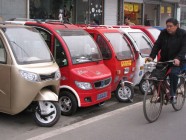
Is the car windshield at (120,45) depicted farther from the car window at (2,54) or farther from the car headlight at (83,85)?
the car window at (2,54)

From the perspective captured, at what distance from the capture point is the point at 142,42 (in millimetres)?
9852

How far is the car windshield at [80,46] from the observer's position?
7223mm

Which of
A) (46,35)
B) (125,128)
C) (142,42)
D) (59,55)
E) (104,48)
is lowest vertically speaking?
(125,128)

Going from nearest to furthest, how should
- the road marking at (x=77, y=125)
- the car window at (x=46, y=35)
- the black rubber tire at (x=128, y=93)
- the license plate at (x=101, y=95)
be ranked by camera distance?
the road marking at (x=77, y=125) → the license plate at (x=101, y=95) → the car window at (x=46, y=35) → the black rubber tire at (x=128, y=93)

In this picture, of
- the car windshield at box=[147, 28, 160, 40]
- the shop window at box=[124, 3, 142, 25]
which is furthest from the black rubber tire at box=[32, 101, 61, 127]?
the shop window at box=[124, 3, 142, 25]

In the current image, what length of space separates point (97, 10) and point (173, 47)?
988cm

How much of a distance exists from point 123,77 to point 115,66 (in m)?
0.43

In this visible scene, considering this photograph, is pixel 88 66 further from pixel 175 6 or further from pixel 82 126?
pixel 175 6

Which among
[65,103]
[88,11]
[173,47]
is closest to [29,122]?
[65,103]

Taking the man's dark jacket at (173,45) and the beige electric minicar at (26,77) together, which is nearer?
the beige electric minicar at (26,77)

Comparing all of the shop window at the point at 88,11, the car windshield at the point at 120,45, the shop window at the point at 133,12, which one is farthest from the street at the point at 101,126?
the shop window at the point at 133,12

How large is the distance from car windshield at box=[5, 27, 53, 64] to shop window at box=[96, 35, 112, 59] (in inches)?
73.0

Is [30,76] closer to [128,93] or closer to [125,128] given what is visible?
[125,128]

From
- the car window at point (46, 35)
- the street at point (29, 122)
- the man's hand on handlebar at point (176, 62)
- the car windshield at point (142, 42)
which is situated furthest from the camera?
the car windshield at point (142, 42)
